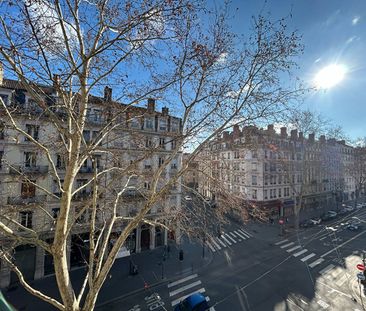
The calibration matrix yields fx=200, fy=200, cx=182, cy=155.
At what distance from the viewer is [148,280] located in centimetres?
1588

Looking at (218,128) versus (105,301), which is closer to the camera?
(218,128)

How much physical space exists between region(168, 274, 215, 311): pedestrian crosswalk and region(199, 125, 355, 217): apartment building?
24.6 ft

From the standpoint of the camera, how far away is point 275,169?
33.3m

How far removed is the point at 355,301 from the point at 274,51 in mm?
16940

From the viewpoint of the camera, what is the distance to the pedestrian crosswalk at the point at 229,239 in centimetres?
2219

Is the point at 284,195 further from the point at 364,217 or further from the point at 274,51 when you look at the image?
the point at 274,51

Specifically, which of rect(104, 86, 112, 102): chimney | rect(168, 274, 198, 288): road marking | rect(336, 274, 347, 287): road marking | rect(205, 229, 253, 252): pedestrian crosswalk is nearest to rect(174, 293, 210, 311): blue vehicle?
rect(168, 274, 198, 288): road marking

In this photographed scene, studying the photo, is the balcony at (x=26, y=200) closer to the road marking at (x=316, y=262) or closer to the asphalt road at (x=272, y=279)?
the asphalt road at (x=272, y=279)

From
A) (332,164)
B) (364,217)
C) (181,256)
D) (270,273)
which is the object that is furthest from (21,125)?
(332,164)

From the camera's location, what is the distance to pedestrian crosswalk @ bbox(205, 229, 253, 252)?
22.2m

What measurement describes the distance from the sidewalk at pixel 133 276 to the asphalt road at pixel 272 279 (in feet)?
2.70

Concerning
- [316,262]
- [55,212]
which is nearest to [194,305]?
[55,212]

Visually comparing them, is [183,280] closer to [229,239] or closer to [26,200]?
[229,239]

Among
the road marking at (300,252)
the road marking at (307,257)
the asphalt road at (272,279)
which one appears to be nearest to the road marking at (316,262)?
the asphalt road at (272,279)
